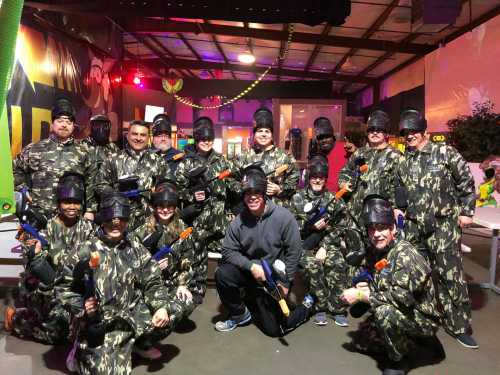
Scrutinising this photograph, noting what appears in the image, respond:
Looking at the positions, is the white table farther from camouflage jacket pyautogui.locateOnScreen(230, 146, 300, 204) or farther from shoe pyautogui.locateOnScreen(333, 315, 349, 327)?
camouflage jacket pyautogui.locateOnScreen(230, 146, 300, 204)

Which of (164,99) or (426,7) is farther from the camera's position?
(164,99)

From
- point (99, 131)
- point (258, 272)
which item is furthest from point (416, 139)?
point (99, 131)

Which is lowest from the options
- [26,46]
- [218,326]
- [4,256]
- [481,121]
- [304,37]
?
[218,326]

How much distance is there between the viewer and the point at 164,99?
1639 centimetres

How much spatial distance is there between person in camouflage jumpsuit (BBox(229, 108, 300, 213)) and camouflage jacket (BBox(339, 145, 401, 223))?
60cm

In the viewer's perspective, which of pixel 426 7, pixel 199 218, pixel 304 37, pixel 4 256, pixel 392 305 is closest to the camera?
pixel 392 305

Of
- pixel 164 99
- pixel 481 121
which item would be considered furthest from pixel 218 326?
pixel 164 99

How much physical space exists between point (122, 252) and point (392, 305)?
194 centimetres

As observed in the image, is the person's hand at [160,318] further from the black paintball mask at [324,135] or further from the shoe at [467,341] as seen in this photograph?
the black paintball mask at [324,135]

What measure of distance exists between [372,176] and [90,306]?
9.25 feet

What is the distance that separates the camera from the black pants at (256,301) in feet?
11.3

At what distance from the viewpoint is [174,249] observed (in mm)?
3619

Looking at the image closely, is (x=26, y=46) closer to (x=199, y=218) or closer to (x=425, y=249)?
(x=199, y=218)

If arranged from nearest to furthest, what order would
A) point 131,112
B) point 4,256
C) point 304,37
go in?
1. point 4,256
2. point 304,37
3. point 131,112
